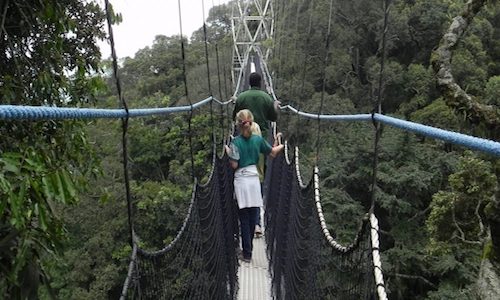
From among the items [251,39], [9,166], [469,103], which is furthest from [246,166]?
[251,39]

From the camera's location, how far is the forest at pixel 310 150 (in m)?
0.99

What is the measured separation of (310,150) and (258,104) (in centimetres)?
641

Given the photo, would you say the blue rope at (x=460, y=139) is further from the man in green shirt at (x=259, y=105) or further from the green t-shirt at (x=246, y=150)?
the man in green shirt at (x=259, y=105)

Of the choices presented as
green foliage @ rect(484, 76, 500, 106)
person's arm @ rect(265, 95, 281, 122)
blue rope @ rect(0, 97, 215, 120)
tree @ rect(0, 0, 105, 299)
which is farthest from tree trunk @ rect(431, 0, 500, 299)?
green foliage @ rect(484, 76, 500, 106)

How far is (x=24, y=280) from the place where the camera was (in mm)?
651

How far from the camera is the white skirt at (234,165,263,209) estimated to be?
1.96m

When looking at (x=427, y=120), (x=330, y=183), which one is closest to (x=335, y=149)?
(x=330, y=183)

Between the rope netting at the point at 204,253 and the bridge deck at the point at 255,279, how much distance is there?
0.08 metres

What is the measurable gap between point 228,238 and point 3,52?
101 centimetres

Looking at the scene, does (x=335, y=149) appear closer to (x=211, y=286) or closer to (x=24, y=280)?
(x=211, y=286)

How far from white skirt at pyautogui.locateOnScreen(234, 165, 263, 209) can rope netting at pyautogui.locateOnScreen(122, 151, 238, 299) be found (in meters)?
0.08

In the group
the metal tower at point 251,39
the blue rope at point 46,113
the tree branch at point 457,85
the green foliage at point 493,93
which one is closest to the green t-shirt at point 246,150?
the blue rope at point 46,113

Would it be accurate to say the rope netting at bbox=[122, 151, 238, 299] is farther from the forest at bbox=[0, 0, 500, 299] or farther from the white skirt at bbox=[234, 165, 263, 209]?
the forest at bbox=[0, 0, 500, 299]

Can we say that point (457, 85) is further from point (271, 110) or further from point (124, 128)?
point (124, 128)
